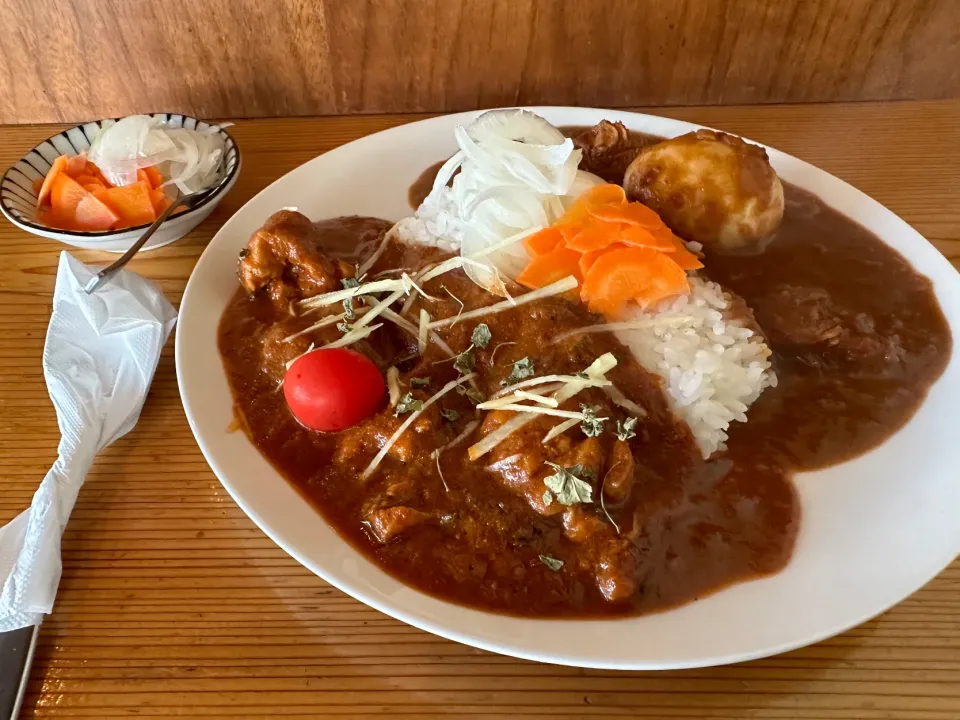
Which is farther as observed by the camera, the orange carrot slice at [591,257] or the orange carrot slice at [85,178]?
the orange carrot slice at [85,178]

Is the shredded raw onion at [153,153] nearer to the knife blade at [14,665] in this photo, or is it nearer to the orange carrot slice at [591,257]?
the orange carrot slice at [591,257]

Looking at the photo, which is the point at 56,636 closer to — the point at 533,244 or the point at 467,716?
the point at 467,716

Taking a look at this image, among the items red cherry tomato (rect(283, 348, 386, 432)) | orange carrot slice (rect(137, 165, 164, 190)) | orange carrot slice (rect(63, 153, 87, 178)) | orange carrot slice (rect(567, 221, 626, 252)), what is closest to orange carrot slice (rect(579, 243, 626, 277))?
orange carrot slice (rect(567, 221, 626, 252))

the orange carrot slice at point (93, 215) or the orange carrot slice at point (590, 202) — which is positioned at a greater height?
the orange carrot slice at point (590, 202)

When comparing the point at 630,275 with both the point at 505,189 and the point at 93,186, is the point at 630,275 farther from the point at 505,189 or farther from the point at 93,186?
the point at 93,186

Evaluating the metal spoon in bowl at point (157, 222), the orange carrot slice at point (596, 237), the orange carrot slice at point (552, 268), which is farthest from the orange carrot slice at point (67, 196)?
the orange carrot slice at point (596, 237)

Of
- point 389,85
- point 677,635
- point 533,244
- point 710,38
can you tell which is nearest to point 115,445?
point 533,244

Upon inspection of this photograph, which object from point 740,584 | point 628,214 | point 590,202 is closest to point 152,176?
point 590,202
